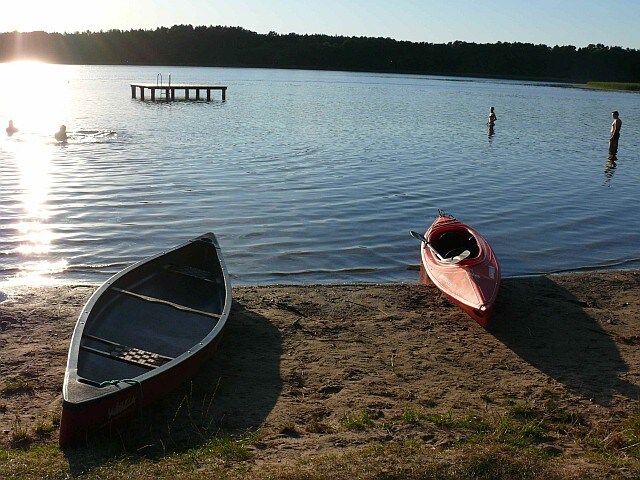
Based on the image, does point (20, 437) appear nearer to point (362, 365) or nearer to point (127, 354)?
point (127, 354)

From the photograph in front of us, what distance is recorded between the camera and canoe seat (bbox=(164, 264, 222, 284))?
9898mm

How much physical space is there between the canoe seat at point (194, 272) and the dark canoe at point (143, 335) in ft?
0.05

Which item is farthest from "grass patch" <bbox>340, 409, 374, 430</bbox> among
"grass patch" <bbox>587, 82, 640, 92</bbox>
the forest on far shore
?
the forest on far shore

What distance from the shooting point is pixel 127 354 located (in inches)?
296

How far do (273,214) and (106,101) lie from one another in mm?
42017

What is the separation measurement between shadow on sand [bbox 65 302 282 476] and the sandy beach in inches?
0.8

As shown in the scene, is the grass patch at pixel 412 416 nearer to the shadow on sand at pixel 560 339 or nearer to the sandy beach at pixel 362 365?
the sandy beach at pixel 362 365

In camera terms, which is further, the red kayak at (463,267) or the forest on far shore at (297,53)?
the forest on far shore at (297,53)

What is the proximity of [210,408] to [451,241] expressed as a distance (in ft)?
22.3

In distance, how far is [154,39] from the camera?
162000mm

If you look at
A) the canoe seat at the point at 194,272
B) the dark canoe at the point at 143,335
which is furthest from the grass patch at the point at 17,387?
the canoe seat at the point at 194,272

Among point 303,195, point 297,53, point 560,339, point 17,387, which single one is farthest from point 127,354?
point 297,53

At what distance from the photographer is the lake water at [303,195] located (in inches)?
527

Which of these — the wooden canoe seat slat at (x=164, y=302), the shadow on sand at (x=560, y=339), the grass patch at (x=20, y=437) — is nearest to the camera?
the grass patch at (x=20, y=437)
